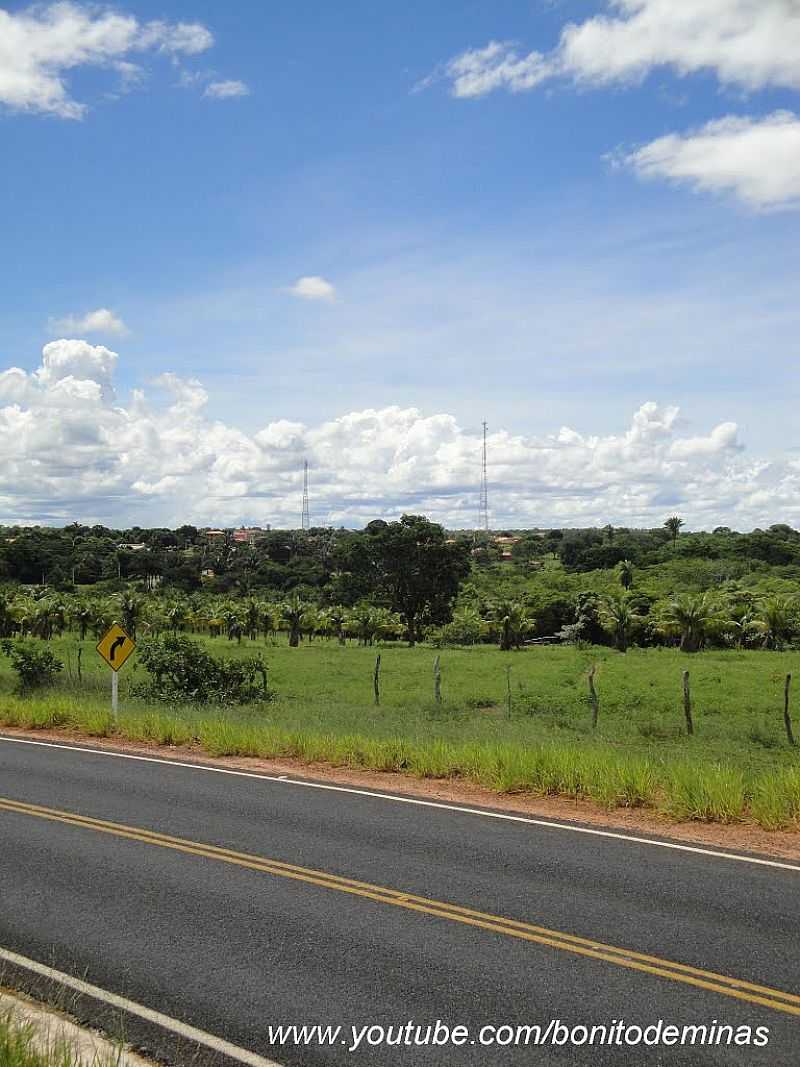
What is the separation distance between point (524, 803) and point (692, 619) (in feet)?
144

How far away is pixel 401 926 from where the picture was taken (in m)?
7.54

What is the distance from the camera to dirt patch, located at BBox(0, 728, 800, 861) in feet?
33.5

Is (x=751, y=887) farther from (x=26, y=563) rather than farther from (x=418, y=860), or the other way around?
(x=26, y=563)

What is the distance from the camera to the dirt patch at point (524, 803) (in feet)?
33.5

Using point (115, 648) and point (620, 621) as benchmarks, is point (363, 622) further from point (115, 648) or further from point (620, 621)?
point (115, 648)

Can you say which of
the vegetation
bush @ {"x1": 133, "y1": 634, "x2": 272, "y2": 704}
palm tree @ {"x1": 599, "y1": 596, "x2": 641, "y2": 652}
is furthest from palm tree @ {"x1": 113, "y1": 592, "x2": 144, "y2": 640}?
bush @ {"x1": 133, "y1": 634, "x2": 272, "y2": 704}

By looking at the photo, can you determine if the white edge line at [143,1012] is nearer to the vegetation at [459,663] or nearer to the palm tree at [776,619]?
the vegetation at [459,663]

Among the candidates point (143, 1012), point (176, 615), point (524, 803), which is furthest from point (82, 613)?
point (143, 1012)

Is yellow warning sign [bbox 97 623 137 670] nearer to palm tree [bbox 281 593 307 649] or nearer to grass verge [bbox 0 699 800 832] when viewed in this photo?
grass verge [bbox 0 699 800 832]

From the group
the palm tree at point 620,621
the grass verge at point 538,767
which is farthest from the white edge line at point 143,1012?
the palm tree at point 620,621

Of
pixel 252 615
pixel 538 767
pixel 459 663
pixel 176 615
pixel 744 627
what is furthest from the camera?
pixel 176 615

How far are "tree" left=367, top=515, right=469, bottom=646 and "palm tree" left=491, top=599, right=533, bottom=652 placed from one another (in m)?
9.66

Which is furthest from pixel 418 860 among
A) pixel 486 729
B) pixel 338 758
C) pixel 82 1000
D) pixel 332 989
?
pixel 486 729

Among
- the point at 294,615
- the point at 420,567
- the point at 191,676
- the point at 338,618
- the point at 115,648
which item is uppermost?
the point at 420,567
